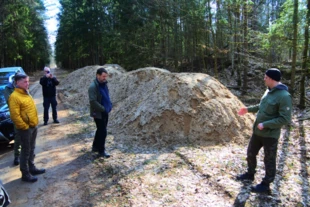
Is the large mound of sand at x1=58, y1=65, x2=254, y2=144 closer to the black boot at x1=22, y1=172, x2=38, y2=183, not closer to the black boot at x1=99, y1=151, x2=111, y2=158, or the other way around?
the black boot at x1=99, y1=151, x2=111, y2=158

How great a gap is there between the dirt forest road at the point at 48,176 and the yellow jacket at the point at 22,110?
1.13 m

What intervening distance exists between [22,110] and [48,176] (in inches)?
58.0

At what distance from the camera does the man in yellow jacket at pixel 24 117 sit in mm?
4355

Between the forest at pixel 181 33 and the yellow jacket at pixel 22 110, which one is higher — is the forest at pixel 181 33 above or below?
above

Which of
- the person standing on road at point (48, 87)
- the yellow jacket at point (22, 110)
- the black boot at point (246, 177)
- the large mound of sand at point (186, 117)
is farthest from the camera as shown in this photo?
the person standing on road at point (48, 87)

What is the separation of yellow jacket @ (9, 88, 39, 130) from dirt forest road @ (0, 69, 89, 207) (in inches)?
44.6

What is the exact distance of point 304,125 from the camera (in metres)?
8.01

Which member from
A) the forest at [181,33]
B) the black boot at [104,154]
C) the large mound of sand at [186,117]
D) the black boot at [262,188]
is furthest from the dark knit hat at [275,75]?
the forest at [181,33]

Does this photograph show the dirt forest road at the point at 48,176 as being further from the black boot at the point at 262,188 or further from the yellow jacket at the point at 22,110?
the black boot at the point at 262,188

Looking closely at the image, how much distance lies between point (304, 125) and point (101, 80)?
666 centimetres

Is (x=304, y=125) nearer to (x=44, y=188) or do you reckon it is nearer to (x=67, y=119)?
(x=44, y=188)

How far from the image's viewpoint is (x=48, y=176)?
4.98 meters

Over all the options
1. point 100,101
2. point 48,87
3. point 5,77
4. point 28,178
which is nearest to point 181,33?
point 48,87

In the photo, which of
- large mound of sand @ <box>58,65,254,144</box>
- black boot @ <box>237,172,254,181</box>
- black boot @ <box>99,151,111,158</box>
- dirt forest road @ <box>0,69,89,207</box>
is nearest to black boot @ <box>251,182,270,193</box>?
black boot @ <box>237,172,254,181</box>
